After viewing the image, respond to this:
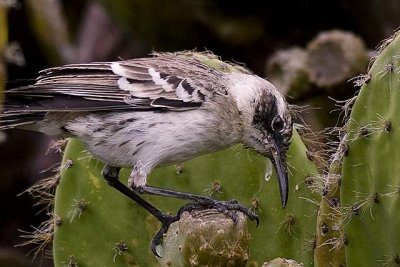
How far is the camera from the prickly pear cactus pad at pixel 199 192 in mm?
3282

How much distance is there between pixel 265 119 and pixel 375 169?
63 centimetres

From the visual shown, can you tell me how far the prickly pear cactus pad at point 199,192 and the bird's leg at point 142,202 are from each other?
0.19 feet

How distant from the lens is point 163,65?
3.50 meters

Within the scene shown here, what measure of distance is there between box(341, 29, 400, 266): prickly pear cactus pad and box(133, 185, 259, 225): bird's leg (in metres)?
0.30

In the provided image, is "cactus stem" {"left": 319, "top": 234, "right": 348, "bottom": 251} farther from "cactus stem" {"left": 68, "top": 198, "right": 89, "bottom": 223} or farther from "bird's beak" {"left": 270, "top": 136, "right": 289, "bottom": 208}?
"cactus stem" {"left": 68, "top": 198, "right": 89, "bottom": 223}

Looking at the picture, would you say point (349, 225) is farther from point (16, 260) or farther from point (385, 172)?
point (16, 260)

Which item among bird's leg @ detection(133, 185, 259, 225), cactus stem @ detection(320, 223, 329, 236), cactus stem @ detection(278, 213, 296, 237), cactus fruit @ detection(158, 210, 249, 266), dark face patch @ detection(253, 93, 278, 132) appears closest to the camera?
cactus fruit @ detection(158, 210, 249, 266)

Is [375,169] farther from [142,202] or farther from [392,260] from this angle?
[142,202]

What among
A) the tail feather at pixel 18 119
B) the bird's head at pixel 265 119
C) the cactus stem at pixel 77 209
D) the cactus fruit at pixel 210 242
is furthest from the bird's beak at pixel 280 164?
the tail feather at pixel 18 119

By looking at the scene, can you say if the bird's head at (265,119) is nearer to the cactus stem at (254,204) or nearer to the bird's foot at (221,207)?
the cactus stem at (254,204)

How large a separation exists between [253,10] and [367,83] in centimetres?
317

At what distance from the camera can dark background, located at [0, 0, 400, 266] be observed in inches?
232

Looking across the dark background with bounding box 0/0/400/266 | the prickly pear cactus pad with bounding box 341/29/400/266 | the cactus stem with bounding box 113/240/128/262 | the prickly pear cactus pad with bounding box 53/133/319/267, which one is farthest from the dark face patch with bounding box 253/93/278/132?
the dark background with bounding box 0/0/400/266

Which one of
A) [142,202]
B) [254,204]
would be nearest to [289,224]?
[254,204]
